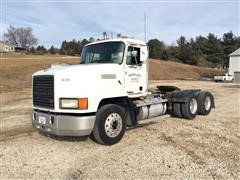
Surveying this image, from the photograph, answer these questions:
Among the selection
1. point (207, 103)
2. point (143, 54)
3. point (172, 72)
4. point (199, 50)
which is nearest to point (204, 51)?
point (199, 50)

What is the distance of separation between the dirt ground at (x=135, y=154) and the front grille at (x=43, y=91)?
3.82 ft

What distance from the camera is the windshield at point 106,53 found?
912 centimetres

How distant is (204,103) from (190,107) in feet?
3.32

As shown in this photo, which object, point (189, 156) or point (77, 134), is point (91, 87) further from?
point (189, 156)

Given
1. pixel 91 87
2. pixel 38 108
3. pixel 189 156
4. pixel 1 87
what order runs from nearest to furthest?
pixel 189 156 → pixel 91 87 → pixel 38 108 → pixel 1 87

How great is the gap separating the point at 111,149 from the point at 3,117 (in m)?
7.83

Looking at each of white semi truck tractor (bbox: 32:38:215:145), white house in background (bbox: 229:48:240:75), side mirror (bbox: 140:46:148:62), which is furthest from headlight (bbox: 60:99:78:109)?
white house in background (bbox: 229:48:240:75)

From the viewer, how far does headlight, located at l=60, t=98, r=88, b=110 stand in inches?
300

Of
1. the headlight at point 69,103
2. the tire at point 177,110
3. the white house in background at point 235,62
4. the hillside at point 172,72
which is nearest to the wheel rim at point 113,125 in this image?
the headlight at point 69,103

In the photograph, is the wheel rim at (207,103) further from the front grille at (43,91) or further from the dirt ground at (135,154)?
the front grille at (43,91)

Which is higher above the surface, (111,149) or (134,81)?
(134,81)

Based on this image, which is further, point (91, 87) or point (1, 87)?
point (1, 87)

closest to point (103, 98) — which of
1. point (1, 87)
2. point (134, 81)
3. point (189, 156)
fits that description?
point (134, 81)

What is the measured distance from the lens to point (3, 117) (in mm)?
14133
